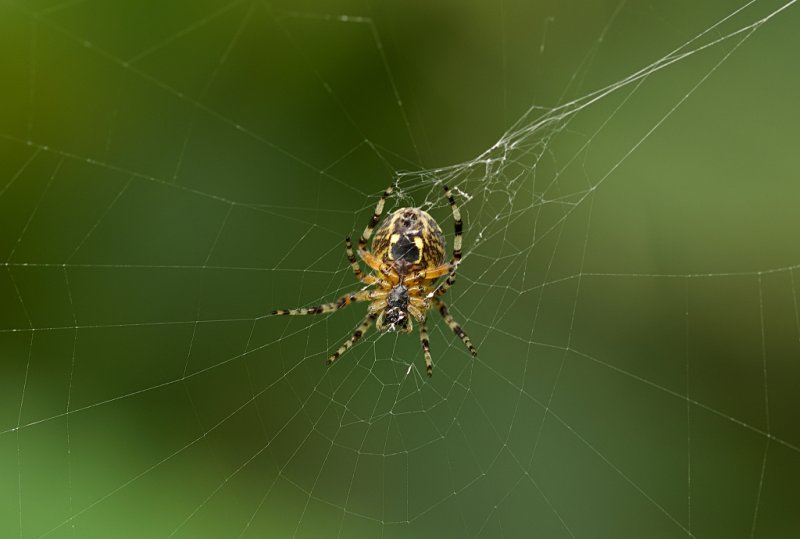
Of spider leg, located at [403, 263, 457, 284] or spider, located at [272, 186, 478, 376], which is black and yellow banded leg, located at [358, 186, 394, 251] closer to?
spider, located at [272, 186, 478, 376]

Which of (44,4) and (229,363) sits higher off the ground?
(44,4)

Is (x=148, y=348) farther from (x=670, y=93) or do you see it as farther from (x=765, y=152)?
(x=765, y=152)

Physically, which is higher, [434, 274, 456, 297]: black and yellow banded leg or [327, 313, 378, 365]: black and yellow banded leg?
[434, 274, 456, 297]: black and yellow banded leg

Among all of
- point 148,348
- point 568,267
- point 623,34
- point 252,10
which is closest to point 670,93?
point 623,34

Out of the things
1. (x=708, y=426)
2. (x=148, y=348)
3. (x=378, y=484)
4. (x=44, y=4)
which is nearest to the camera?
(x=44, y=4)

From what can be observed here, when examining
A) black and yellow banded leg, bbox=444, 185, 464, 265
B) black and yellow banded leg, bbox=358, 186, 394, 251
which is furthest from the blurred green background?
black and yellow banded leg, bbox=444, 185, 464, 265

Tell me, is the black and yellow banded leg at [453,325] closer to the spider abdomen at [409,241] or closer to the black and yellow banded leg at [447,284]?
the black and yellow banded leg at [447,284]

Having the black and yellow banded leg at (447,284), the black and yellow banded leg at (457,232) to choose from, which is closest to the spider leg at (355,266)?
the black and yellow banded leg at (447,284)
